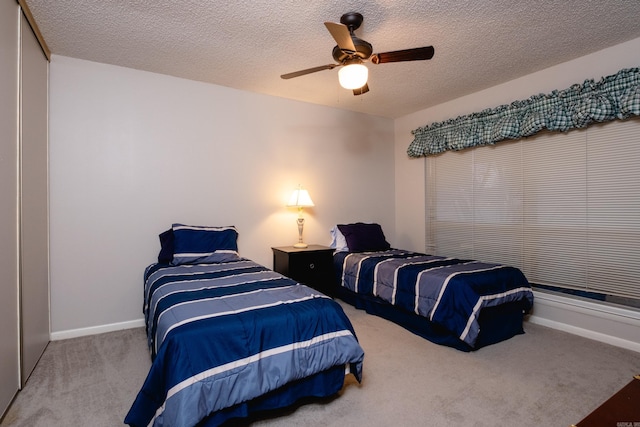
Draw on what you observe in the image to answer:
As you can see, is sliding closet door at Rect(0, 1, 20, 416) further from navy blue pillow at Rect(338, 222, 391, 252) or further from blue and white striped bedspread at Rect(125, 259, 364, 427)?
navy blue pillow at Rect(338, 222, 391, 252)

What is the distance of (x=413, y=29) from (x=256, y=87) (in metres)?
1.86

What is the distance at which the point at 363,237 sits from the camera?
162 inches

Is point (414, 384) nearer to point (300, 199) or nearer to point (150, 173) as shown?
point (300, 199)

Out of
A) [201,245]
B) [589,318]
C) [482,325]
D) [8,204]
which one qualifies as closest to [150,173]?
[201,245]

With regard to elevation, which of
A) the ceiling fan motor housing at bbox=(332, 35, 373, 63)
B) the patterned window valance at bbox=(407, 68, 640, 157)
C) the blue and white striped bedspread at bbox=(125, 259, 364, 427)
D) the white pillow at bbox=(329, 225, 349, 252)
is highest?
the ceiling fan motor housing at bbox=(332, 35, 373, 63)

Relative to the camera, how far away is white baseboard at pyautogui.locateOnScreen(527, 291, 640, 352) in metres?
2.58

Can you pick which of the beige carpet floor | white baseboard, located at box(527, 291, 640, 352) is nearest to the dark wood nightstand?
the beige carpet floor

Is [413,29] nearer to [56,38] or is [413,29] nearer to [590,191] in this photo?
[590,191]

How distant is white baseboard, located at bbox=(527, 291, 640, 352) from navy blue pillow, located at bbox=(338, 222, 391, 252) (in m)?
1.78

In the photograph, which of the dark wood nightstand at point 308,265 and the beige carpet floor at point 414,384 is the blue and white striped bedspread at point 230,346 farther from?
the dark wood nightstand at point 308,265

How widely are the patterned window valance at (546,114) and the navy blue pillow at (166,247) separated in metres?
3.36

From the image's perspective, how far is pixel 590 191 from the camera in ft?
9.46

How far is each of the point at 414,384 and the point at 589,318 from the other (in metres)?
1.93

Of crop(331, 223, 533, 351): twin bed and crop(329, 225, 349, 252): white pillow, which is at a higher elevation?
crop(329, 225, 349, 252): white pillow
